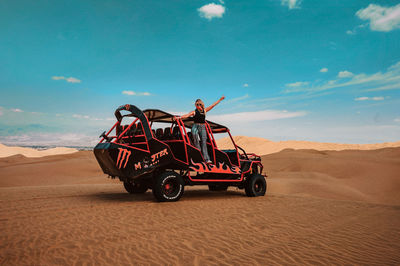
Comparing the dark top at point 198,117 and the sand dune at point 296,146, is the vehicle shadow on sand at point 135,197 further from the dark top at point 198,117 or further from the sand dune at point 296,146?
the sand dune at point 296,146

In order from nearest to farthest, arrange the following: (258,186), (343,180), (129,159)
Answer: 1. (129,159)
2. (258,186)
3. (343,180)

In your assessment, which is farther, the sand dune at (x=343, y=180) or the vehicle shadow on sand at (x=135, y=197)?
the sand dune at (x=343, y=180)

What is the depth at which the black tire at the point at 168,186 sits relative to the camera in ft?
23.5

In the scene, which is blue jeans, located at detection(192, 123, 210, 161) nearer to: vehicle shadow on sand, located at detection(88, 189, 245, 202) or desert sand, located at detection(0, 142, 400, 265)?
desert sand, located at detection(0, 142, 400, 265)

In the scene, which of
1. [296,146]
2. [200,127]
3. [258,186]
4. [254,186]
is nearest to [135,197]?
[200,127]

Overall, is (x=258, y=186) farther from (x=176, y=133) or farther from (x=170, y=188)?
(x=176, y=133)

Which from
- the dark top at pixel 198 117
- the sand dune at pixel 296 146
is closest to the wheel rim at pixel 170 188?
the dark top at pixel 198 117

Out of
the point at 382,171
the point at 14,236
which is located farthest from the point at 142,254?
the point at 382,171

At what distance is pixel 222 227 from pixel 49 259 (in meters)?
2.82

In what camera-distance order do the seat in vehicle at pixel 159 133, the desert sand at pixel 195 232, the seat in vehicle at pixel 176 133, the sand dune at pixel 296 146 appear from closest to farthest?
1. the desert sand at pixel 195 232
2. the seat in vehicle at pixel 176 133
3. the seat in vehicle at pixel 159 133
4. the sand dune at pixel 296 146

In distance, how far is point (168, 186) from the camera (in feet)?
24.8

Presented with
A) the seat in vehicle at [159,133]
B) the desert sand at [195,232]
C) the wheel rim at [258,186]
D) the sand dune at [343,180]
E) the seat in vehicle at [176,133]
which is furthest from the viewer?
the sand dune at [343,180]

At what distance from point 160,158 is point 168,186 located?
90 cm

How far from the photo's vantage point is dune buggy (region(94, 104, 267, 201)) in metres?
6.84
